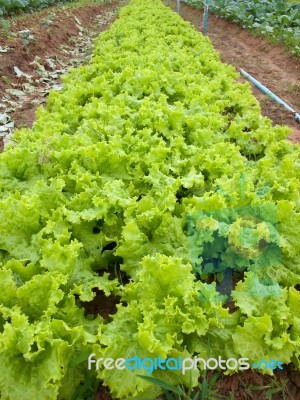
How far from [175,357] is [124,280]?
107 cm

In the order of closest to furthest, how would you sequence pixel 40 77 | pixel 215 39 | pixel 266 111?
pixel 266 111 < pixel 40 77 < pixel 215 39

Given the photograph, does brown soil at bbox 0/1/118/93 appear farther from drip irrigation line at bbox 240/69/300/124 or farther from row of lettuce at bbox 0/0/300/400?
drip irrigation line at bbox 240/69/300/124

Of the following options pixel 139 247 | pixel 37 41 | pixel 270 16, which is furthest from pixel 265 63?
pixel 139 247

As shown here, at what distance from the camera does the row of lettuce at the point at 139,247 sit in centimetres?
274

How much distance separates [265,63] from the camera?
42.2ft

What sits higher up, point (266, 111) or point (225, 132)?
point (225, 132)

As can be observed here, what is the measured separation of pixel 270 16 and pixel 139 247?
49.0ft

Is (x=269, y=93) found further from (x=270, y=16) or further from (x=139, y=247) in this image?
(x=270, y=16)

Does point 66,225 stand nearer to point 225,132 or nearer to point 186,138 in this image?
point 186,138

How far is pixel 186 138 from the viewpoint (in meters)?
5.30

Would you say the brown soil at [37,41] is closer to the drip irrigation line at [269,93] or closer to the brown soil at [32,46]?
the brown soil at [32,46]

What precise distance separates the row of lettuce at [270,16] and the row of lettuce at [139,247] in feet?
30.8

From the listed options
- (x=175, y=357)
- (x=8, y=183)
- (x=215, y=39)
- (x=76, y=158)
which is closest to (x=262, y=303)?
(x=175, y=357)

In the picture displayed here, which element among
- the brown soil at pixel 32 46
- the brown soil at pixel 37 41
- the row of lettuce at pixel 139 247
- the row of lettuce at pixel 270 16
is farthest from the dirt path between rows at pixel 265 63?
the brown soil at pixel 37 41
